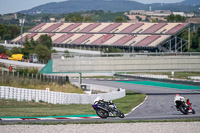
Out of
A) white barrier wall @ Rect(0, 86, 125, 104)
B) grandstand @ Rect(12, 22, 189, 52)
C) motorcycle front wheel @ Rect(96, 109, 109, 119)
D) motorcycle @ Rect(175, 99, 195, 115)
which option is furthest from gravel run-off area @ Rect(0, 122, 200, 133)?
grandstand @ Rect(12, 22, 189, 52)

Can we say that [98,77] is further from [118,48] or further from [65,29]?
[65,29]

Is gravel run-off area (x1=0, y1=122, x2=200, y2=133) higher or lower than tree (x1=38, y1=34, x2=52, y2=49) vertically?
lower

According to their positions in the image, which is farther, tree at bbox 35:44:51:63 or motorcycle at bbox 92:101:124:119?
tree at bbox 35:44:51:63

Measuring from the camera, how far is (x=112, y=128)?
2381 cm

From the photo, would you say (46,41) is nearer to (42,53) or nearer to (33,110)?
(42,53)

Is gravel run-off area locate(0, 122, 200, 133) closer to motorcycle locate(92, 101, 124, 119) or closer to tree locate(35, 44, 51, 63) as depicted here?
motorcycle locate(92, 101, 124, 119)

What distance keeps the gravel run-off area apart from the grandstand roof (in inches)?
3049

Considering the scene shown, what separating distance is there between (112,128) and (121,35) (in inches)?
3772

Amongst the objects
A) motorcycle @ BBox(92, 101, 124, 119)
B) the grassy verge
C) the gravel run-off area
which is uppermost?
motorcycle @ BBox(92, 101, 124, 119)

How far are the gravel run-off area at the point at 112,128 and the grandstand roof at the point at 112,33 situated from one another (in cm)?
7745

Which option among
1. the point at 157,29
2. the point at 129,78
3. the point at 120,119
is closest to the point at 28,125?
the point at 120,119

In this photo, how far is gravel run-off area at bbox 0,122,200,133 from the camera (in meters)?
23.0

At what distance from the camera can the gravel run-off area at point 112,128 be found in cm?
2295

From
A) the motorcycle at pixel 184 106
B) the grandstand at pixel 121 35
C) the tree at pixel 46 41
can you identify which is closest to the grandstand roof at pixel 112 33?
the grandstand at pixel 121 35
